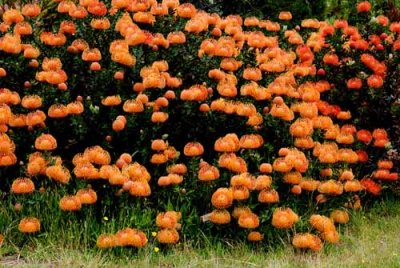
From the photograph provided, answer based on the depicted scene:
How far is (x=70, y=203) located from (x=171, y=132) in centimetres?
104

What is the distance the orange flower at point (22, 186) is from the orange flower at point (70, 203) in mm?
248

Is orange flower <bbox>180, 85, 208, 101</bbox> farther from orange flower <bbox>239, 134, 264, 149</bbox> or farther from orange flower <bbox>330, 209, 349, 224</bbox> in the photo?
orange flower <bbox>330, 209, 349, 224</bbox>

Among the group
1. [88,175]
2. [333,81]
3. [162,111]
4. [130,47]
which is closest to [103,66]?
[130,47]

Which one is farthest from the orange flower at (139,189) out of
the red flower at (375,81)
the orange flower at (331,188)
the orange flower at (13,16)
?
the red flower at (375,81)

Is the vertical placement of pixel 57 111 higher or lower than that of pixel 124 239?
higher

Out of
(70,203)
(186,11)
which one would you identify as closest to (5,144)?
(70,203)

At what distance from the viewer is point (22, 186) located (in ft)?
17.3

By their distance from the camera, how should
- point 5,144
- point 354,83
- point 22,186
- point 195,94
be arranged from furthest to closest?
1. point 354,83
2. point 195,94
3. point 5,144
4. point 22,186

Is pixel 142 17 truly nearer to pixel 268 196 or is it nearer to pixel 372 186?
pixel 268 196

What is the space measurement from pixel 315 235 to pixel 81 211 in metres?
1.54

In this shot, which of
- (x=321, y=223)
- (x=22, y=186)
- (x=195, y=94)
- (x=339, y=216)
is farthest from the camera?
(x=339, y=216)

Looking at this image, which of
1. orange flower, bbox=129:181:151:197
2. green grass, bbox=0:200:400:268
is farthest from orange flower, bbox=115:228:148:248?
orange flower, bbox=129:181:151:197

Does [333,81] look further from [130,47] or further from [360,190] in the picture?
[130,47]

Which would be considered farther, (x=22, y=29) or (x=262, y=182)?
(x=22, y=29)
